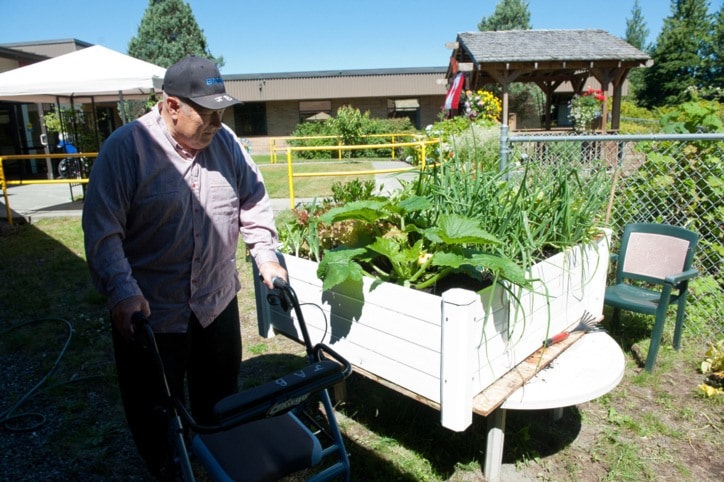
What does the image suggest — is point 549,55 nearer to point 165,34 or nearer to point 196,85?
point 196,85

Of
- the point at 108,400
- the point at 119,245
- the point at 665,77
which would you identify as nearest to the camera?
the point at 119,245

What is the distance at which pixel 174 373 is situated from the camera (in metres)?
2.21

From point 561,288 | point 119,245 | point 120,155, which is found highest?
point 120,155

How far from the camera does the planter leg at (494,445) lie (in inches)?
94.7

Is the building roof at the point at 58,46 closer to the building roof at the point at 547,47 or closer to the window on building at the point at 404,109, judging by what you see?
the window on building at the point at 404,109

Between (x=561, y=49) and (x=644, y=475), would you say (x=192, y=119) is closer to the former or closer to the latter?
(x=644, y=475)

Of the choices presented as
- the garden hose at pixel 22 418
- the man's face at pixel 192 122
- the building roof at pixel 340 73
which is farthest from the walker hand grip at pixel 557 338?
the building roof at pixel 340 73

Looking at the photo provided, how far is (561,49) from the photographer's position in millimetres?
14070

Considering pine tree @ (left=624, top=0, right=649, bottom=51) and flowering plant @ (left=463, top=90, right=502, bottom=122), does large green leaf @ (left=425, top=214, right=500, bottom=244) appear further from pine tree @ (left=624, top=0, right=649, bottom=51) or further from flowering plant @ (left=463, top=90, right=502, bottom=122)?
pine tree @ (left=624, top=0, right=649, bottom=51)

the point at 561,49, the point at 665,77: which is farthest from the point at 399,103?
the point at 665,77

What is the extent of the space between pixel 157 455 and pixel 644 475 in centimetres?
231

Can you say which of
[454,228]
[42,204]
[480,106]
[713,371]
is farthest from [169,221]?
[480,106]

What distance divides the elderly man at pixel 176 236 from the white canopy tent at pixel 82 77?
6909 millimetres

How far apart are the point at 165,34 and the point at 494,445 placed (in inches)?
1633
